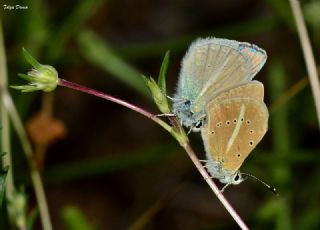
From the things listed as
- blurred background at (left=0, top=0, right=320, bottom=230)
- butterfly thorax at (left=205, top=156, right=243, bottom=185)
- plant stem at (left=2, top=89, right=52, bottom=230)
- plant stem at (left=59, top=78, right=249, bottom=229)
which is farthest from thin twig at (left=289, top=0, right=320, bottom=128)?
plant stem at (left=2, top=89, right=52, bottom=230)

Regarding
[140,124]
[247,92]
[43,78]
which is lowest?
[140,124]

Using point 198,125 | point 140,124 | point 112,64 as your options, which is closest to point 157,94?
point 198,125

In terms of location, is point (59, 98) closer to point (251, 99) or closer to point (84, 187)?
point (84, 187)

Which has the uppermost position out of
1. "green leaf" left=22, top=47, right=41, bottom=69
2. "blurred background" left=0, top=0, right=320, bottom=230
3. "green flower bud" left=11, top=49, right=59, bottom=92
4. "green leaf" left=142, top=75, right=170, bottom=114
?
"green leaf" left=22, top=47, right=41, bottom=69

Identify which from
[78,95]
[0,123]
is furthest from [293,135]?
[78,95]

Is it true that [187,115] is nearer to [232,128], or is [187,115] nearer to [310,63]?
[232,128]

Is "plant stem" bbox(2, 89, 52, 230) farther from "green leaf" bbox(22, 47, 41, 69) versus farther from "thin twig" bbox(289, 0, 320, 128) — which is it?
"thin twig" bbox(289, 0, 320, 128)

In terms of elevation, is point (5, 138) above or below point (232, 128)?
above
